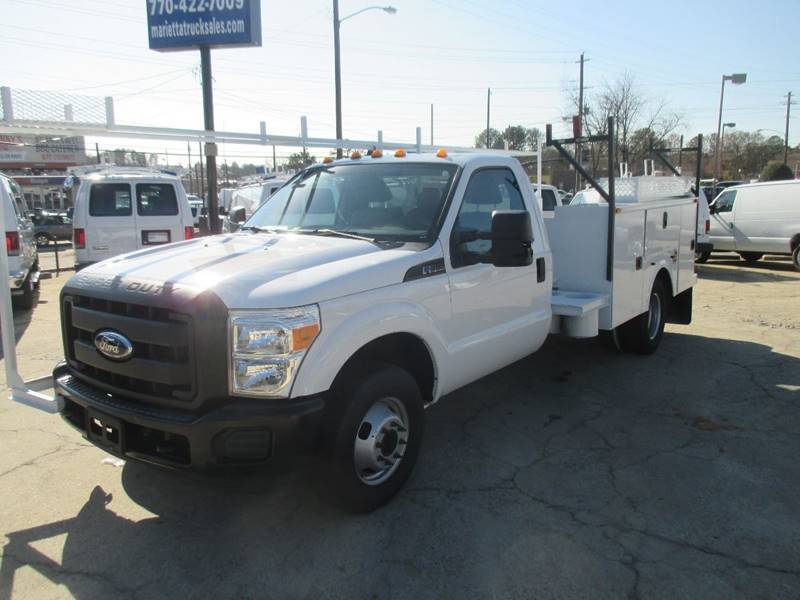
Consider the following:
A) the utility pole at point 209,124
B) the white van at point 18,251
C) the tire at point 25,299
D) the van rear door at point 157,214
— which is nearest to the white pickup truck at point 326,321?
the white van at point 18,251

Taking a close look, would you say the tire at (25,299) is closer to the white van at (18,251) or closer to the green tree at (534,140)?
the white van at (18,251)

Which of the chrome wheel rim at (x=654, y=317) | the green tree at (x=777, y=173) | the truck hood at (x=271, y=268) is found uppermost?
the green tree at (x=777, y=173)

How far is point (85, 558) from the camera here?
3180 mm

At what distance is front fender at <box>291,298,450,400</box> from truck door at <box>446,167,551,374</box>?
1.44 ft

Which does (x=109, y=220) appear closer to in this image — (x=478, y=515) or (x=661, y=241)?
(x=661, y=241)

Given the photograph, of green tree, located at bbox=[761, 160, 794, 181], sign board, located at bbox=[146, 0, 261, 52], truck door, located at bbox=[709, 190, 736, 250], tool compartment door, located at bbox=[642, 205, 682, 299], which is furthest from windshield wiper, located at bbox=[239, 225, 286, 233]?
green tree, located at bbox=[761, 160, 794, 181]

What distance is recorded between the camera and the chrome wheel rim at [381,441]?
11.1 feet

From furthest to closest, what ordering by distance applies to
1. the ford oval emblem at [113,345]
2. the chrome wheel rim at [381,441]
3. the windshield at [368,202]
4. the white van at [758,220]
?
the white van at [758,220], the windshield at [368,202], the chrome wheel rim at [381,441], the ford oval emblem at [113,345]

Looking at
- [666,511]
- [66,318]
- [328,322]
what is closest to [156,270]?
[66,318]

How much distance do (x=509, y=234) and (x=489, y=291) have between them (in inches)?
26.0

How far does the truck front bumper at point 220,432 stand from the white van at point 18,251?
559 centimetres

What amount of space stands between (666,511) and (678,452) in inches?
36.4

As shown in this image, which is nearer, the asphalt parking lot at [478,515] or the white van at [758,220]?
the asphalt parking lot at [478,515]

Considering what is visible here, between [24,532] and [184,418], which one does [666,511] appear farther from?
[24,532]
